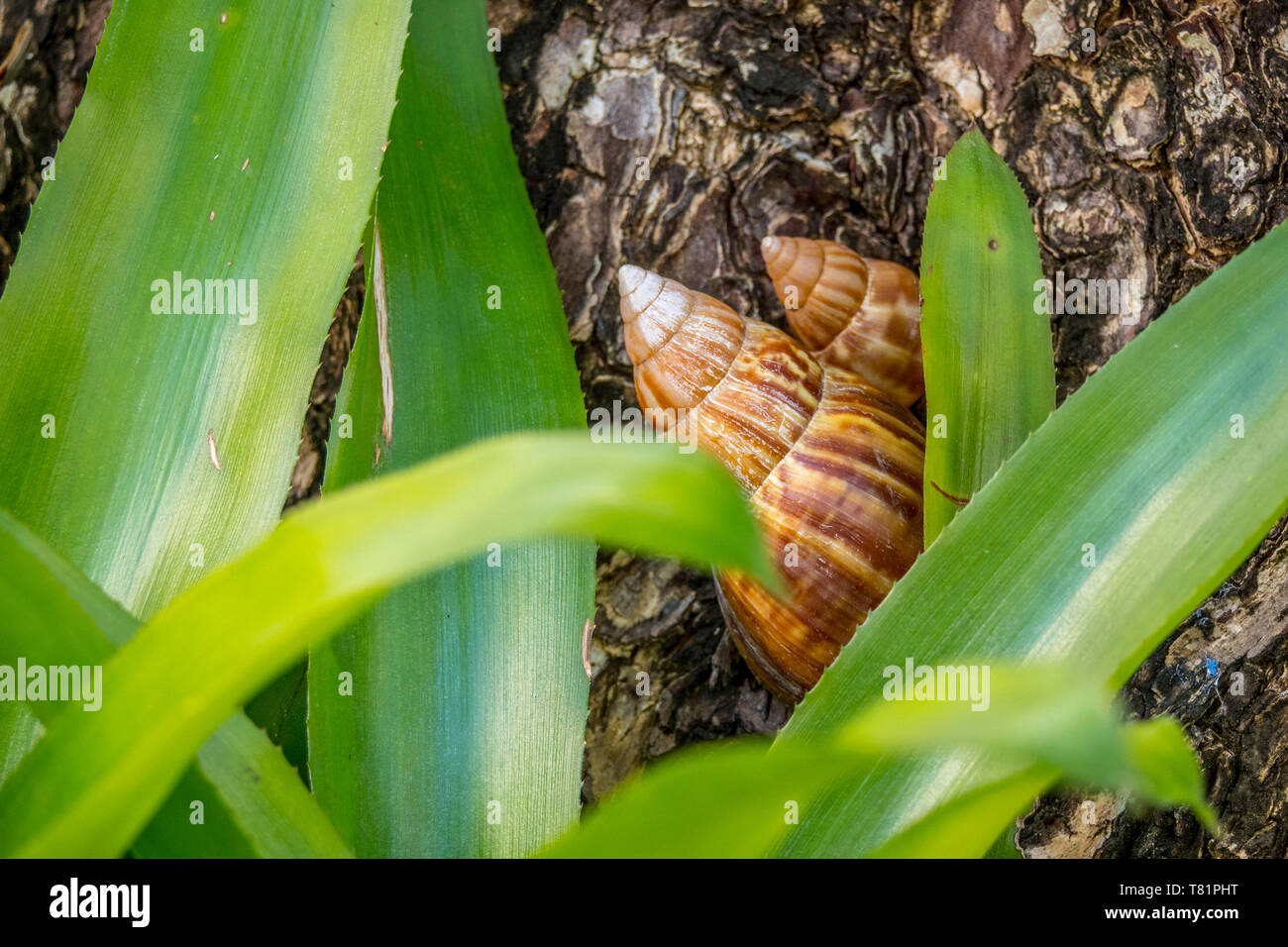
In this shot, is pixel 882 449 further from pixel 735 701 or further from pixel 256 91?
pixel 256 91

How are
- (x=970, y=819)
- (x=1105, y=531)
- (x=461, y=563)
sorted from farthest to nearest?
(x=461, y=563)
(x=1105, y=531)
(x=970, y=819)

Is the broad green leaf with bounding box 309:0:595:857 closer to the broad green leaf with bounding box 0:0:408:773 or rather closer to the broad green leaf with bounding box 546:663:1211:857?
the broad green leaf with bounding box 0:0:408:773

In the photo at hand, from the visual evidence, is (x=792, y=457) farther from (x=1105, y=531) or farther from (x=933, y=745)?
(x=933, y=745)

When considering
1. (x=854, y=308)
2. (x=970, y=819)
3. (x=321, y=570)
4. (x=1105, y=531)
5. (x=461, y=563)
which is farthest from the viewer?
(x=854, y=308)

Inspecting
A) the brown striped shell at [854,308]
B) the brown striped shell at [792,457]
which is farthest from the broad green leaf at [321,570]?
the brown striped shell at [854,308]

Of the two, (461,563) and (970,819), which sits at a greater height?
(461,563)

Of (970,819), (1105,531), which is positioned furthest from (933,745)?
(1105,531)

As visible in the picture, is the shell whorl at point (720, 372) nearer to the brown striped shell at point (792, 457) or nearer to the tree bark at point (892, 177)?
the brown striped shell at point (792, 457)
